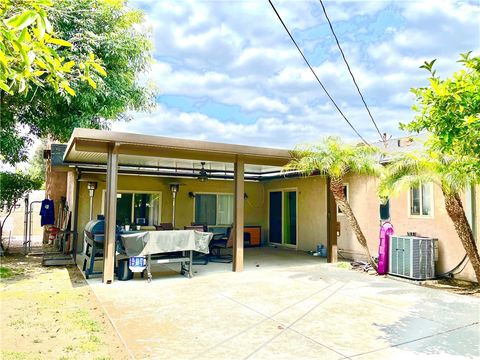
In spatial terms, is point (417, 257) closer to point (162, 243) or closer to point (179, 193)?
point (162, 243)

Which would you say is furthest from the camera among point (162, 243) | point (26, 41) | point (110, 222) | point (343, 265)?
point (343, 265)

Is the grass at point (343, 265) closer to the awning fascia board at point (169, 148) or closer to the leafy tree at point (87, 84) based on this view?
the awning fascia board at point (169, 148)

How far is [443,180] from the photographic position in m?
6.15

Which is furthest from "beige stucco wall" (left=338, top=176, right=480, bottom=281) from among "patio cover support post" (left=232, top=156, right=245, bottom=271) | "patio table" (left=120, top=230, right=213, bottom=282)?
"patio table" (left=120, top=230, right=213, bottom=282)

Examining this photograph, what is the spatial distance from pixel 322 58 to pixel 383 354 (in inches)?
314

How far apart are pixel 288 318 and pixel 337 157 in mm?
4117

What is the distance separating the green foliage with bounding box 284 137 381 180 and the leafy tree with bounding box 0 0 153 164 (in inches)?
241

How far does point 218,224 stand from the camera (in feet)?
45.3

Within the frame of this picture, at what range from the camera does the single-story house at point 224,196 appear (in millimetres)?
6957

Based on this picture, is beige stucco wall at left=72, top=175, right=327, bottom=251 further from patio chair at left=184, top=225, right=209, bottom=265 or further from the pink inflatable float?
the pink inflatable float

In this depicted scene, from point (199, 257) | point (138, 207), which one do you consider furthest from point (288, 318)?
point (138, 207)

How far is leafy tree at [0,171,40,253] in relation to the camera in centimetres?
1236

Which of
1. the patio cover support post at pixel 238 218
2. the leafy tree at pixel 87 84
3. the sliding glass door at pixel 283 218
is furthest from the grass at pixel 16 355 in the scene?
the sliding glass door at pixel 283 218

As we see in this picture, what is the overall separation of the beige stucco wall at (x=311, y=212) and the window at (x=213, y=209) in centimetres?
287
